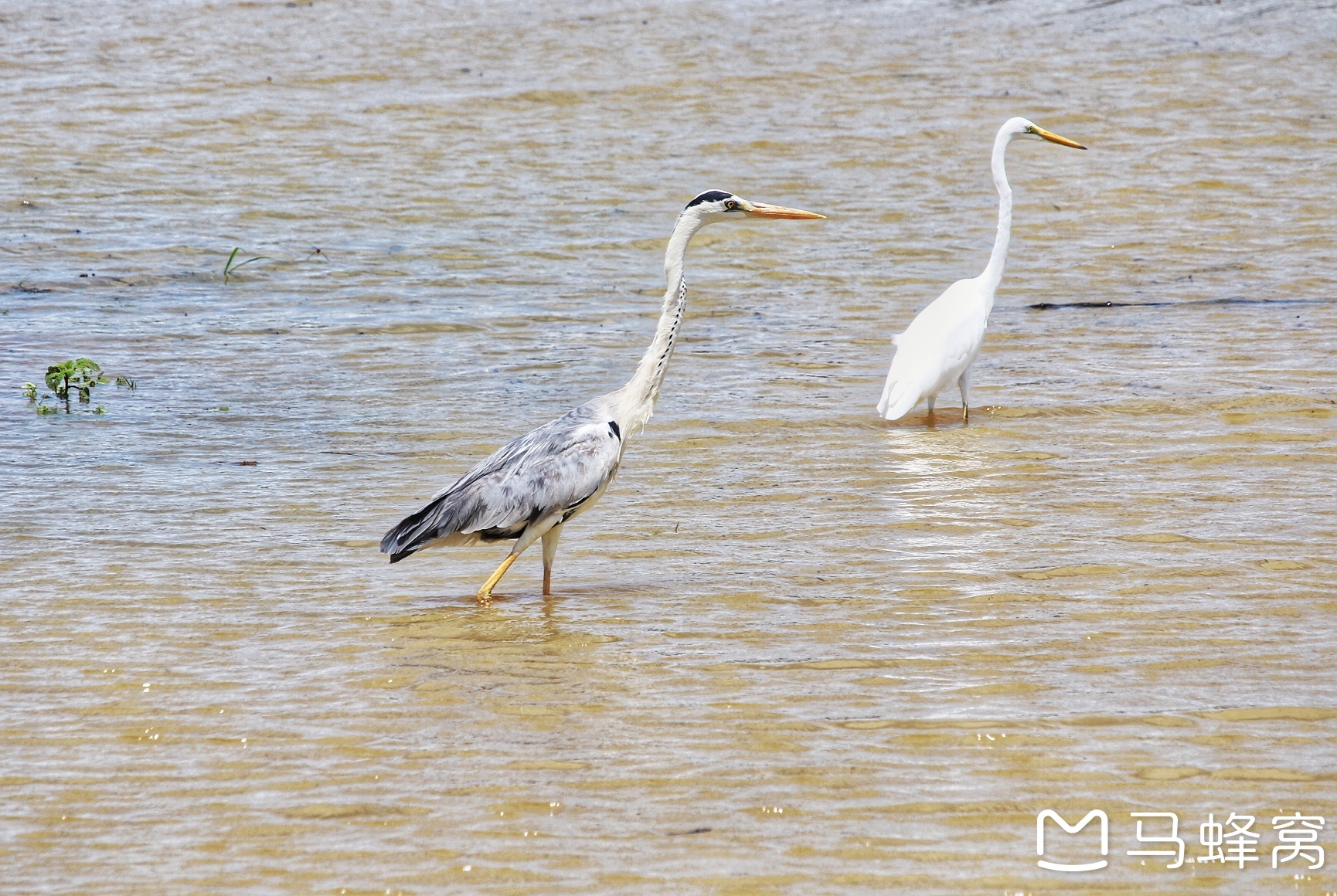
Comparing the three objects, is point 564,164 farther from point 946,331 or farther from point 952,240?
point 946,331

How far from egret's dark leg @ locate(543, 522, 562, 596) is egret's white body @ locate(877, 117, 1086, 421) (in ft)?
9.50

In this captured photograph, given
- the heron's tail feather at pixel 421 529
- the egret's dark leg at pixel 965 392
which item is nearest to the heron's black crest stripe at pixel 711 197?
the heron's tail feather at pixel 421 529

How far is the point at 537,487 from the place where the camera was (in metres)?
5.86

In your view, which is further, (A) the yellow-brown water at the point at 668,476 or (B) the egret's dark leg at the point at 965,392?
(B) the egret's dark leg at the point at 965,392

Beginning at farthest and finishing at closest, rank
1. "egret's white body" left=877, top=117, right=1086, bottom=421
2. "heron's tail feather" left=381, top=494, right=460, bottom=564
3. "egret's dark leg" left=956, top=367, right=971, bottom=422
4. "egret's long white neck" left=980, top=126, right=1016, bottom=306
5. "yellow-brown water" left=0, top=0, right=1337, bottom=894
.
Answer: "egret's long white neck" left=980, top=126, right=1016, bottom=306 < "egret's dark leg" left=956, top=367, right=971, bottom=422 < "egret's white body" left=877, top=117, right=1086, bottom=421 < "heron's tail feather" left=381, top=494, right=460, bottom=564 < "yellow-brown water" left=0, top=0, right=1337, bottom=894

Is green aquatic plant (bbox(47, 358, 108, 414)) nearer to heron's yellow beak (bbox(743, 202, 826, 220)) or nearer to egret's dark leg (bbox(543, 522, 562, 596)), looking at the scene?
egret's dark leg (bbox(543, 522, 562, 596))

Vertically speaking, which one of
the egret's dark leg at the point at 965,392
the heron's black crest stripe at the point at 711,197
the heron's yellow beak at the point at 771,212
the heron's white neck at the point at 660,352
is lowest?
the egret's dark leg at the point at 965,392

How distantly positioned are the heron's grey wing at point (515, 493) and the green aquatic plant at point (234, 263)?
18.7 feet
